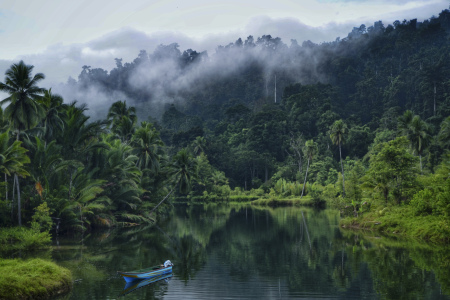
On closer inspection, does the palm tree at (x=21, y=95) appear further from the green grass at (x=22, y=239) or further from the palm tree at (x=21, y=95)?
the green grass at (x=22, y=239)

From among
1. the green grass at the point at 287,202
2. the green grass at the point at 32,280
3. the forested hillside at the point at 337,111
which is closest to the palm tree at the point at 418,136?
the green grass at the point at 287,202

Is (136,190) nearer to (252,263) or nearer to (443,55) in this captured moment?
(252,263)

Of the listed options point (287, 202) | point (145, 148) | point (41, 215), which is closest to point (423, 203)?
point (41, 215)

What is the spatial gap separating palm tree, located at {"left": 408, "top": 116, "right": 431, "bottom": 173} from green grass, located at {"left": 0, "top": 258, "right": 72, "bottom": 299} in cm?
5812

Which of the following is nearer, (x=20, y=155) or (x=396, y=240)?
(x=20, y=155)

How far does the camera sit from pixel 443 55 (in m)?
129

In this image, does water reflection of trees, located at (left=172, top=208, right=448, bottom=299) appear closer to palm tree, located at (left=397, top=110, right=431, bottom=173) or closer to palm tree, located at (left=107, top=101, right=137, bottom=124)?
palm tree, located at (left=397, top=110, right=431, bottom=173)

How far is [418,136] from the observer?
222ft

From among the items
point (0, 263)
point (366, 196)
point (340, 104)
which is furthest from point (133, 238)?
point (340, 104)

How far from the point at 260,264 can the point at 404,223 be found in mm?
19466

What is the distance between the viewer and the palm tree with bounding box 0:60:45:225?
41188 mm

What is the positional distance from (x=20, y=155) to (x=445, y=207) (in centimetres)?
3546

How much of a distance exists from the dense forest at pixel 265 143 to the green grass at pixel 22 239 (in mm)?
2807

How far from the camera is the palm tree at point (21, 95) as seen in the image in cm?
4119
